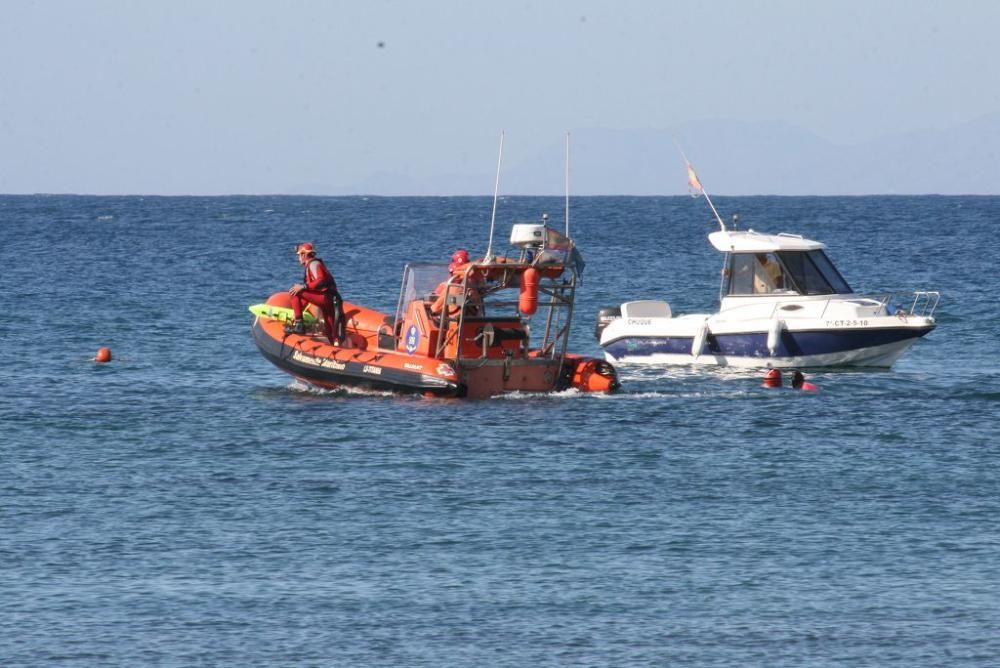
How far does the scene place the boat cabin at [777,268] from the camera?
99.7ft

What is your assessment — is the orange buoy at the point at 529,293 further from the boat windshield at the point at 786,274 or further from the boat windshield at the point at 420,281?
the boat windshield at the point at 786,274

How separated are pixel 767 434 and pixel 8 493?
32.3ft

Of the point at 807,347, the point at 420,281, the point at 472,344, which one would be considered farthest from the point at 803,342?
the point at 420,281

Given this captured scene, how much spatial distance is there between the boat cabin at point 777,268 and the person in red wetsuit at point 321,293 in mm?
7658

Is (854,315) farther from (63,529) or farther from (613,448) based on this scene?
(63,529)

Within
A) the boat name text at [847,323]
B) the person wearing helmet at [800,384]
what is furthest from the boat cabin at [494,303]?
the boat name text at [847,323]

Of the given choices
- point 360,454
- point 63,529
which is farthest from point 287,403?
point 63,529

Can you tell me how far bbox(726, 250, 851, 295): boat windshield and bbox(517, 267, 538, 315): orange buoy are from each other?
697cm

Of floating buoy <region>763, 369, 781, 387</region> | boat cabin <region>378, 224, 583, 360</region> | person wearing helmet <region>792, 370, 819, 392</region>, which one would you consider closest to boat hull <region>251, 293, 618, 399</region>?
boat cabin <region>378, 224, 583, 360</region>

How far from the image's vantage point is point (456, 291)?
Result: 83.1 ft

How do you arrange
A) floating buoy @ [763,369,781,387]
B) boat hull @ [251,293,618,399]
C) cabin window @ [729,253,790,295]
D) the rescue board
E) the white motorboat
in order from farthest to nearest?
cabin window @ [729,253,790,295] → the white motorboat → the rescue board → floating buoy @ [763,369,781,387] → boat hull @ [251,293,618,399]

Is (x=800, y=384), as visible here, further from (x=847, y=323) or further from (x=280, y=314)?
(x=280, y=314)

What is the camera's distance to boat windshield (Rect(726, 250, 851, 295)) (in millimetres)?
30359

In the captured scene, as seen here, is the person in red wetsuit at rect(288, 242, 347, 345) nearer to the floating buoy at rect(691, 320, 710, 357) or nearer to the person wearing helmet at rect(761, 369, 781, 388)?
the floating buoy at rect(691, 320, 710, 357)
